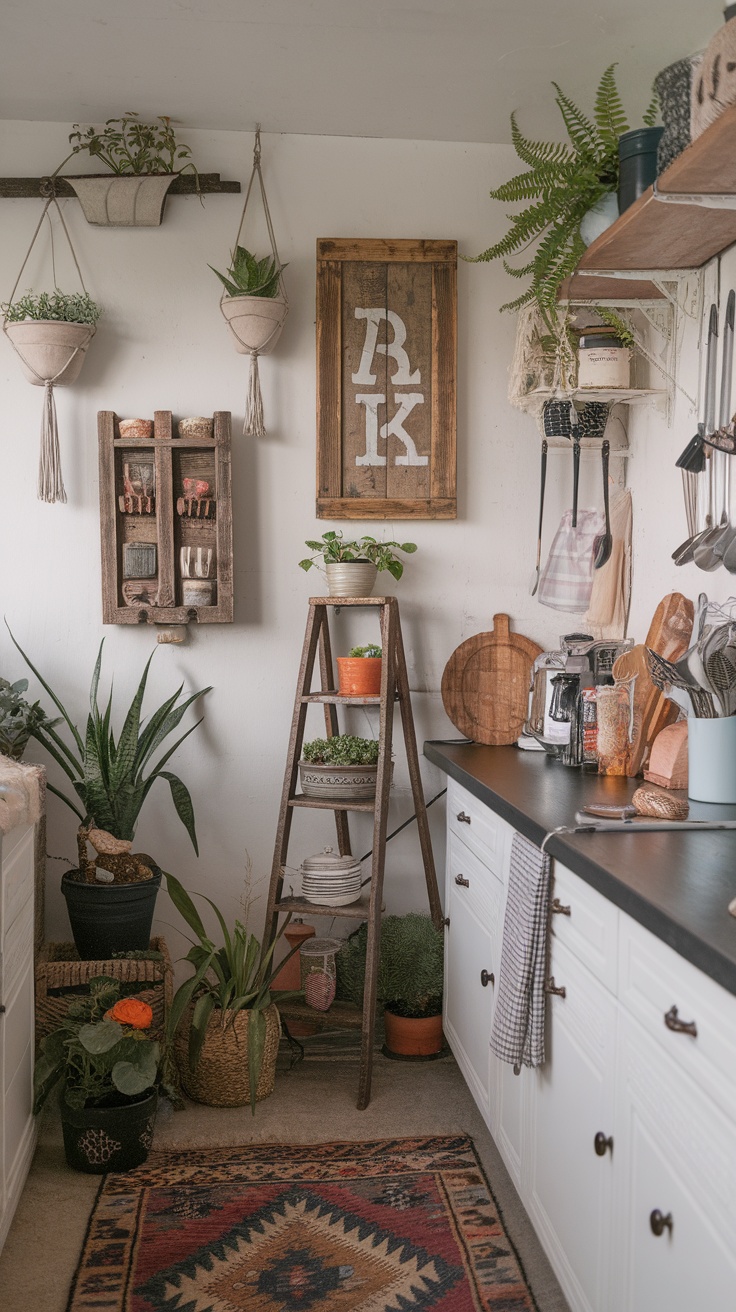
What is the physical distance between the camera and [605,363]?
9.34 feet

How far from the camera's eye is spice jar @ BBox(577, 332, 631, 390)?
9.34 feet

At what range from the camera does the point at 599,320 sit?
294 centimetres

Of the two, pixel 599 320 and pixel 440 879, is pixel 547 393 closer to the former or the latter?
pixel 599 320

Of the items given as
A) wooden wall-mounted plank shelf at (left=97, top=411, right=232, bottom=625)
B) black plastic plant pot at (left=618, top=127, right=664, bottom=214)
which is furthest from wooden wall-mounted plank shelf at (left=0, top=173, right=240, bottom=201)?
black plastic plant pot at (left=618, top=127, right=664, bottom=214)

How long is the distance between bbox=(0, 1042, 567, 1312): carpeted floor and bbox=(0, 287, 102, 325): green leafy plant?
2124mm

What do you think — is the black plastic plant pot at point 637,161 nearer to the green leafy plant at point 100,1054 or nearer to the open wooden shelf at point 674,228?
the open wooden shelf at point 674,228

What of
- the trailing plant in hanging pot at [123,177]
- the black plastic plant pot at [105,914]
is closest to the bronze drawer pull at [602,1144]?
the black plastic plant pot at [105,914]

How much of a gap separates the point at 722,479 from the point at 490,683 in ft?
3.42

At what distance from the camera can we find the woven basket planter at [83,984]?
9.07 feet

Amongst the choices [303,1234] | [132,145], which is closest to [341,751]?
[303,1234]

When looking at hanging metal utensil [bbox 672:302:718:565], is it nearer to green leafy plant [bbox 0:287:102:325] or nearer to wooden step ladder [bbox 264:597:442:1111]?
wooden step ladder [bbox 264:597:442:1111]

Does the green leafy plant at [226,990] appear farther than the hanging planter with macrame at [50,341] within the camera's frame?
No

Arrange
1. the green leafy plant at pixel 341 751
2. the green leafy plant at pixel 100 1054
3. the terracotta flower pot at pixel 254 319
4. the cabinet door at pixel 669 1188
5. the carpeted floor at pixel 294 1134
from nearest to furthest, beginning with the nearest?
the cabinet door at pixel 669 1188 < the carpeted floor at pixel 294 1134 < the green leafy plant at pixel 100 1054 < the green leafy plant at pixel 341 751 < the terracotta flower pot at pixel 254 319

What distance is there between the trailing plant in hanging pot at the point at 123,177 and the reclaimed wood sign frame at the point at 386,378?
0.50 metres
